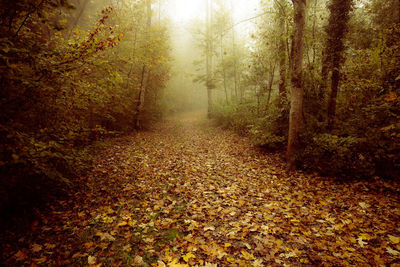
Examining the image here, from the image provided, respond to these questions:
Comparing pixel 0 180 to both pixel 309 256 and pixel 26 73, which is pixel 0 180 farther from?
pixel 309 256

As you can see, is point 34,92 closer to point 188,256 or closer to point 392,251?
point 188,256

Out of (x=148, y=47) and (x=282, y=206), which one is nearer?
(x=282, y=206)

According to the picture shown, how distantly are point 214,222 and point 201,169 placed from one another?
304 centimetres

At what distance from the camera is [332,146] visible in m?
5.62

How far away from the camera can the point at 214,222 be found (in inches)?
152

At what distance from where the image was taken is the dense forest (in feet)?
9.75

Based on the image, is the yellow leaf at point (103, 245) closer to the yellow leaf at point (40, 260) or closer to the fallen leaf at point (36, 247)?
the yellow leaf at point (40, 260)

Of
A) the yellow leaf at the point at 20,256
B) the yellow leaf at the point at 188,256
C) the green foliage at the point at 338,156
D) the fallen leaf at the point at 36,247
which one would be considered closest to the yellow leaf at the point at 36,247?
the fallen leaf at the point at 36,247

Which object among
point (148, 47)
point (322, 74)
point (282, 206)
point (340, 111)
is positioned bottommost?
point (282, 206)

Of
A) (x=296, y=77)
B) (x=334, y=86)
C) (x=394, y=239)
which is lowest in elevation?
(x=394, y=239)

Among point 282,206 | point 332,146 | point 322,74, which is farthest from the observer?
point 322,74

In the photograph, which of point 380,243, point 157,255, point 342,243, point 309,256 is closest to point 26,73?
point 157,255

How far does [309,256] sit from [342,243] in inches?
29.6

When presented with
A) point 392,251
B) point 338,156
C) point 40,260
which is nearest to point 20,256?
point 40,260
